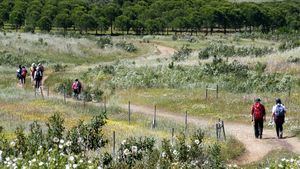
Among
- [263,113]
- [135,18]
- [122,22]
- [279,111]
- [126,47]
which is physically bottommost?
[126,47]

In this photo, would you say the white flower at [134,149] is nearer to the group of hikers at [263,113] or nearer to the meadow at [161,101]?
the meadow at [161,101]

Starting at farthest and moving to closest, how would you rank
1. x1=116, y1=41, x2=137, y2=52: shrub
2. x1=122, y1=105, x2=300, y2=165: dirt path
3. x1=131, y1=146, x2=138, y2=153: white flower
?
x1=116, y1=41, x2=137, y2=52: shrub, x1=122, y1=105, x2=300, y2=165: dirt path, x1=131, y1=146, x2=138, y2=153: white flower

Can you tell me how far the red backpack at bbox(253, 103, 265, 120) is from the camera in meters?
26.1

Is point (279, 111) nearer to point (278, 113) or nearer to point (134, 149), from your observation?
point (278, 113)

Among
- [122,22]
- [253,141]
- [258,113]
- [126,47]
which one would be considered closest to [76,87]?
[253,141]

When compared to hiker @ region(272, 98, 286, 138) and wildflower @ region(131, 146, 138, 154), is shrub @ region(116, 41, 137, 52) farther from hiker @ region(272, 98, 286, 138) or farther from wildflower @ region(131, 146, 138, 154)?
wildflower @ region(131, 146, 138, 154)

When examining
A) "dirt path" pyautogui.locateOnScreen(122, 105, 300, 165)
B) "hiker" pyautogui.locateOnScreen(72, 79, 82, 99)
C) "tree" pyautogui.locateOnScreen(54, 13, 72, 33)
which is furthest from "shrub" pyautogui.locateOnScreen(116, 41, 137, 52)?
"dirt path" pyautogui.locateOnScreen(122, 105, 300, 165)

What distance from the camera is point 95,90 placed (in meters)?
42.3

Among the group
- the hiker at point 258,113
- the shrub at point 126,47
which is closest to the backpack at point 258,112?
the hiker at point 258,113

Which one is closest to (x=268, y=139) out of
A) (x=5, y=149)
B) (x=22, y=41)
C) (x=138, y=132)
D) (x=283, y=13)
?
(x=138, y=132)

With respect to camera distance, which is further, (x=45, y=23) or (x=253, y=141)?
(x=45, y=23)

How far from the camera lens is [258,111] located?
1032 inches

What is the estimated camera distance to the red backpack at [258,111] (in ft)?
85.7

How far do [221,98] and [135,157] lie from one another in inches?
780
